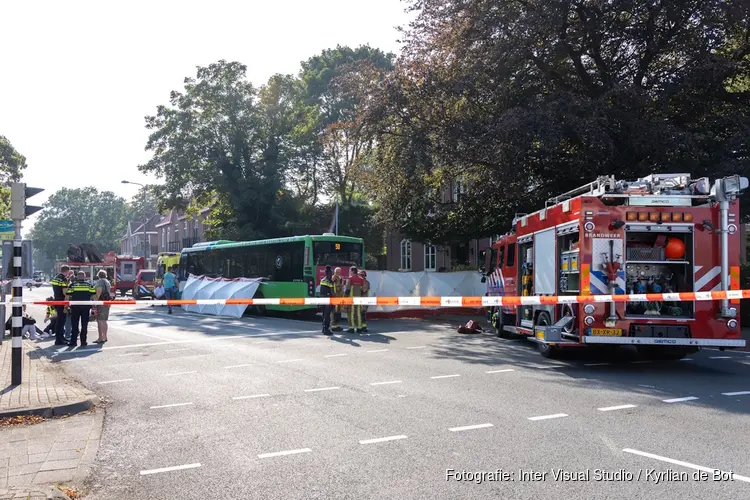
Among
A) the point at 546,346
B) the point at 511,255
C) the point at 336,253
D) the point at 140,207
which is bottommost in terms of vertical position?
the point at 546,346

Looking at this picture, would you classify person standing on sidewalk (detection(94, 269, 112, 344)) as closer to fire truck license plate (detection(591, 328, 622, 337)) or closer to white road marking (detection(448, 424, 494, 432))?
fire truck license plate (detection(591, 328, 622, 337))

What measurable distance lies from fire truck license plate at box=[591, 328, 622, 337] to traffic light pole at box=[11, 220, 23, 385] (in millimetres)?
8201

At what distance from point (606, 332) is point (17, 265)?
8.66 metres

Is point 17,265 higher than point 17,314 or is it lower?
higher

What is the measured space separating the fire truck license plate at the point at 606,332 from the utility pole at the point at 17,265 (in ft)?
27.1

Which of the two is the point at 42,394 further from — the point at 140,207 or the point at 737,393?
the point at 140,207

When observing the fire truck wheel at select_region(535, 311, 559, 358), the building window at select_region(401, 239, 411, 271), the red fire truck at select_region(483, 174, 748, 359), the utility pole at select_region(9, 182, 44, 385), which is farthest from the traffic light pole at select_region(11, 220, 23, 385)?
the building window at select_region(401, 239, 411, 271)

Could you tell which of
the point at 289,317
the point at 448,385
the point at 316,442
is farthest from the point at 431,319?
the point at 316,442

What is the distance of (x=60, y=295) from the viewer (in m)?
15.3

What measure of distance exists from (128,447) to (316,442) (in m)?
1.75

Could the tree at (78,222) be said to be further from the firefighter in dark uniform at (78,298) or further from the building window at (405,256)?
the firefighter in dark uniform at (78,298)

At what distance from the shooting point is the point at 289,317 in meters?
25.1

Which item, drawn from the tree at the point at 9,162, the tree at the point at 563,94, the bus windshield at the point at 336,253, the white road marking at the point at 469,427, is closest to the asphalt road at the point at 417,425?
the white road marking at the point at 469,427

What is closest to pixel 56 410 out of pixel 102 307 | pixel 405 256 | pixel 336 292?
pixel 102 307
